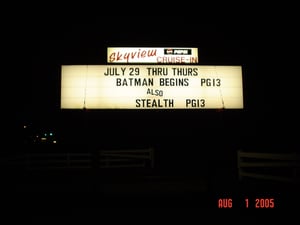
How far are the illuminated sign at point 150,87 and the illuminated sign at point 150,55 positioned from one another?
24cm

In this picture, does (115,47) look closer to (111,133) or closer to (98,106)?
(98,106)

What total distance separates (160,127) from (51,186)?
276 inches

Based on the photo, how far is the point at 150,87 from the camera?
11.8 meters

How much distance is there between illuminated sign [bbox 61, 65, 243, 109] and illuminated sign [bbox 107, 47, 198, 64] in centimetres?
24

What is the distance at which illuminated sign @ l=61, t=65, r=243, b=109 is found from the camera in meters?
11.7

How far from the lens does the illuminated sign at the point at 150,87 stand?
11.7 metres

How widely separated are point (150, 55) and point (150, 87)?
1.29 metres
